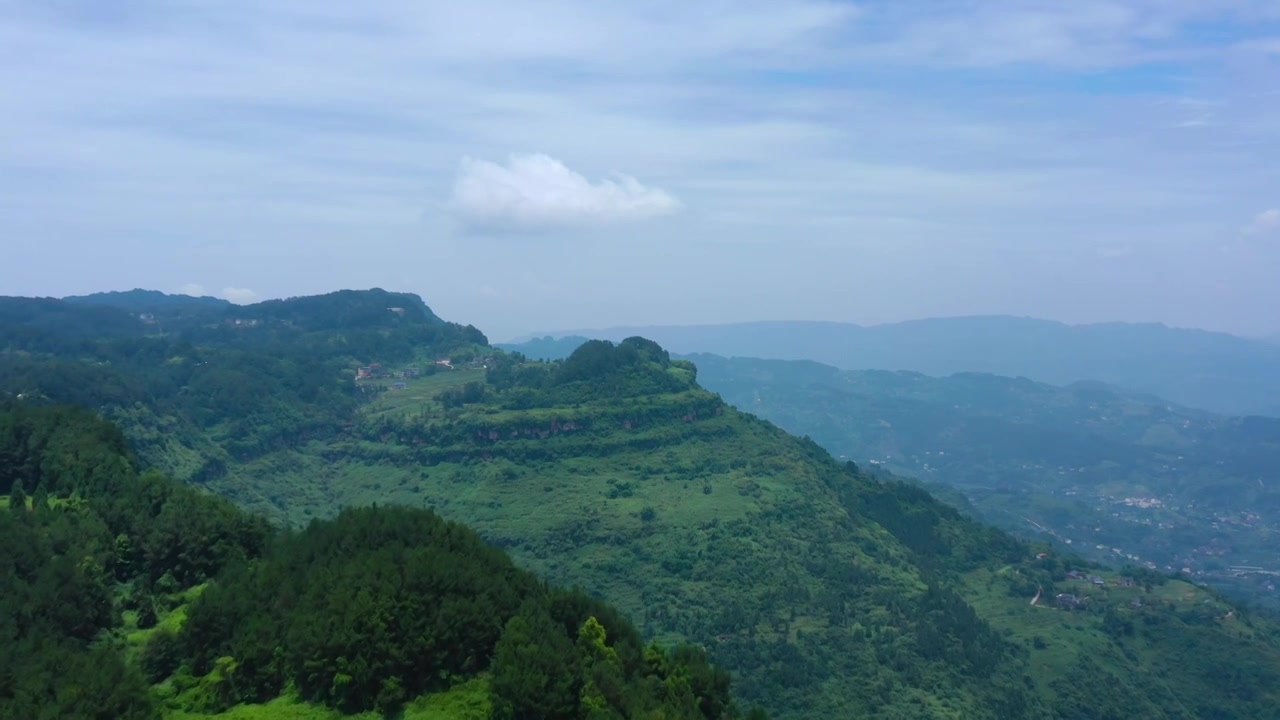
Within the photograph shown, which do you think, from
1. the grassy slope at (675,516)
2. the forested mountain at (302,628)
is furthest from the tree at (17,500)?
the grassy slope at (675,516)

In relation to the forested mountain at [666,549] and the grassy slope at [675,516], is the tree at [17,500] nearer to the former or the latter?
the forested mountain at [666,549]

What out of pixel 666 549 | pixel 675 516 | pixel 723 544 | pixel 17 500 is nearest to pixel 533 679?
pixel 17 500

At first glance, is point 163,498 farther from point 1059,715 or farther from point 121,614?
point 1059,715

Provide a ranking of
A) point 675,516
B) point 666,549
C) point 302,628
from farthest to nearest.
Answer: point 675,516
point 666,549
point 302,628

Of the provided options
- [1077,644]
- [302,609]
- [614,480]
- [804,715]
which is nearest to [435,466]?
[614,480]

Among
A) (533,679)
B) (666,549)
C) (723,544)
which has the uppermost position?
(533,679)

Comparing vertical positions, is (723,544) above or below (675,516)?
below

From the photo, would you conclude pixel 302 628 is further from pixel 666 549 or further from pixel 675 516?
pixel 675 516

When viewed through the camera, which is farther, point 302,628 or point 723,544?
point 723,544
